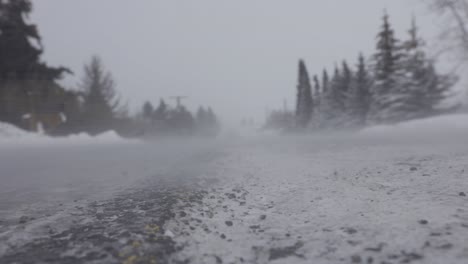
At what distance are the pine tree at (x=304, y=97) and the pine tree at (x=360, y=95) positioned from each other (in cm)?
1574

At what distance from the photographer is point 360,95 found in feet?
104

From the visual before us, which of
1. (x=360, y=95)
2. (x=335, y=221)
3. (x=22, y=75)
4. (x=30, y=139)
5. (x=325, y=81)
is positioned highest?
(x=325, y=81)

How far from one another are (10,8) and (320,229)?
3061 cm

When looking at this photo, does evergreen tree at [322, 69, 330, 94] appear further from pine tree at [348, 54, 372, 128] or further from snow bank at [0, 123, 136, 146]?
snow bank at [0, 123, 136, 146]

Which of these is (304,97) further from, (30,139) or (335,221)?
(335,221)

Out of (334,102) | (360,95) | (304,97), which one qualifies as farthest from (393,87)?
(304,97)

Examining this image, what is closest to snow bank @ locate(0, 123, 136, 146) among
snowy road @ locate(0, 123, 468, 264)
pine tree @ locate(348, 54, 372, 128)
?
snowy road @ locate(0, 123, 468, 264)

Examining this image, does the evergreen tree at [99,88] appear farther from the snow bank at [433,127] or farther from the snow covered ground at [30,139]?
the snow bank at [433,127]

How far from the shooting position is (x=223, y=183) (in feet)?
16.5

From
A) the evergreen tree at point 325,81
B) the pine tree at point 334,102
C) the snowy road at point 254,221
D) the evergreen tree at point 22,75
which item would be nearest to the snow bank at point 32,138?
the evergreen tree at point 22,75

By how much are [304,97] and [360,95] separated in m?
17.6

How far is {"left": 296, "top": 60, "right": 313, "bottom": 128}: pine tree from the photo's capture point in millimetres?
48531

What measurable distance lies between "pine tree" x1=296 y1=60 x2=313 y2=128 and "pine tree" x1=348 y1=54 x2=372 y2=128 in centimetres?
1574

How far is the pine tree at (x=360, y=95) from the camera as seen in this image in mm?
31297
